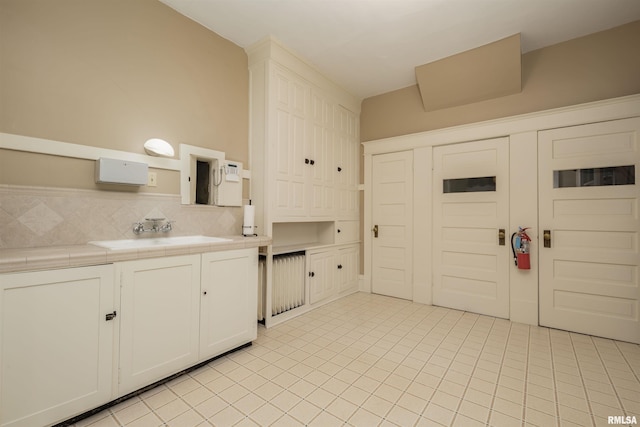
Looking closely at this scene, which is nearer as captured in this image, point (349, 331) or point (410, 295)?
point (349, 331)

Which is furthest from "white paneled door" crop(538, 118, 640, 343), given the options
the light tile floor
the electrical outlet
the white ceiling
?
the electrical outlet

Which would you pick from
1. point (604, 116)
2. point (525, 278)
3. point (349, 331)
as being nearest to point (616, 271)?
point (525, 278)

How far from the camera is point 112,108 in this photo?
206cm

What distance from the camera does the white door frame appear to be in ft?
9.12

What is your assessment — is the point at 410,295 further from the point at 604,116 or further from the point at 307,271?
the point at 604,116

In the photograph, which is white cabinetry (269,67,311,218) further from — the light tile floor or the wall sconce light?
the light tile floor

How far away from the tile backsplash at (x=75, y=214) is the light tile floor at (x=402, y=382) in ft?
3.72

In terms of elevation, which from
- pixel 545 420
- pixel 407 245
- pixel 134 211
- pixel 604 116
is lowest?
pixel 545 420

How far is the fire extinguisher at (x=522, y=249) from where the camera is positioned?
3.00 meters

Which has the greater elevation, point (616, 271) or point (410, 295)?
point (616, 271)

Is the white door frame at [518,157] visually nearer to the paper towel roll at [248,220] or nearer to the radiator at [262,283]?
the radiator at [262,283]

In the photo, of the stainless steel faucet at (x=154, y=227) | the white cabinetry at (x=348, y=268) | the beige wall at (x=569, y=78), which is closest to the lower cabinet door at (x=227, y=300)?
the stainless steel faucet at (x=154, y=227)

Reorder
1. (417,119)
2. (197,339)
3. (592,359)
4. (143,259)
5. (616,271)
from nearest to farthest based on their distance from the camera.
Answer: (143,259), (197,339), (592,359), (616,271), (417,119)

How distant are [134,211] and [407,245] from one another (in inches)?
129
